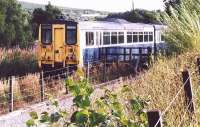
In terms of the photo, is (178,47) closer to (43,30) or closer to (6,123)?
(6,123)

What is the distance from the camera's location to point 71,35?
22.9m

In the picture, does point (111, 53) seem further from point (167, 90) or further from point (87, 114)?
point (87, 114)

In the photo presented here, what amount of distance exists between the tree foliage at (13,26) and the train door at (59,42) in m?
9.81

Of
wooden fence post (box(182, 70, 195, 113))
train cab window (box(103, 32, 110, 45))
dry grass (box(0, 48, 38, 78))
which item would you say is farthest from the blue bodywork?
wooden fence post (box(182, 70, 195, 113))

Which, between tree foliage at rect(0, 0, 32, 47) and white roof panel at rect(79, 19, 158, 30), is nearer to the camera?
white roof panel at rect(79, 19, 158, 30)

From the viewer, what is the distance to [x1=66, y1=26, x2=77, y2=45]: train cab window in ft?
74.5

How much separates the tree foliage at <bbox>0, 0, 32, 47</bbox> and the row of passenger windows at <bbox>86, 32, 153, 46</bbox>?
24.0 feet

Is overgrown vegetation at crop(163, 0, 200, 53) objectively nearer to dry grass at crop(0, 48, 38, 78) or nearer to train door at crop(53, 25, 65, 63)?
train door at crop(53, 25, 65, 63)

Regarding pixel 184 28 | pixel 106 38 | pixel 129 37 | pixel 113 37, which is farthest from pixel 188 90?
pixel 129 37

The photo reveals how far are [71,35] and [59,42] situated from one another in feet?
2.33

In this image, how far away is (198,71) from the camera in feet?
28.3

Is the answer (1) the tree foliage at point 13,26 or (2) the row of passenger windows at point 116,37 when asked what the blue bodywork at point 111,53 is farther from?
(1) the tree foliage at point 13,26

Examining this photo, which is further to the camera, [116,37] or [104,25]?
[116,37]

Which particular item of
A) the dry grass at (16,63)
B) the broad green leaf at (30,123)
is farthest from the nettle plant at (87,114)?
the dry grass at (16,63)
